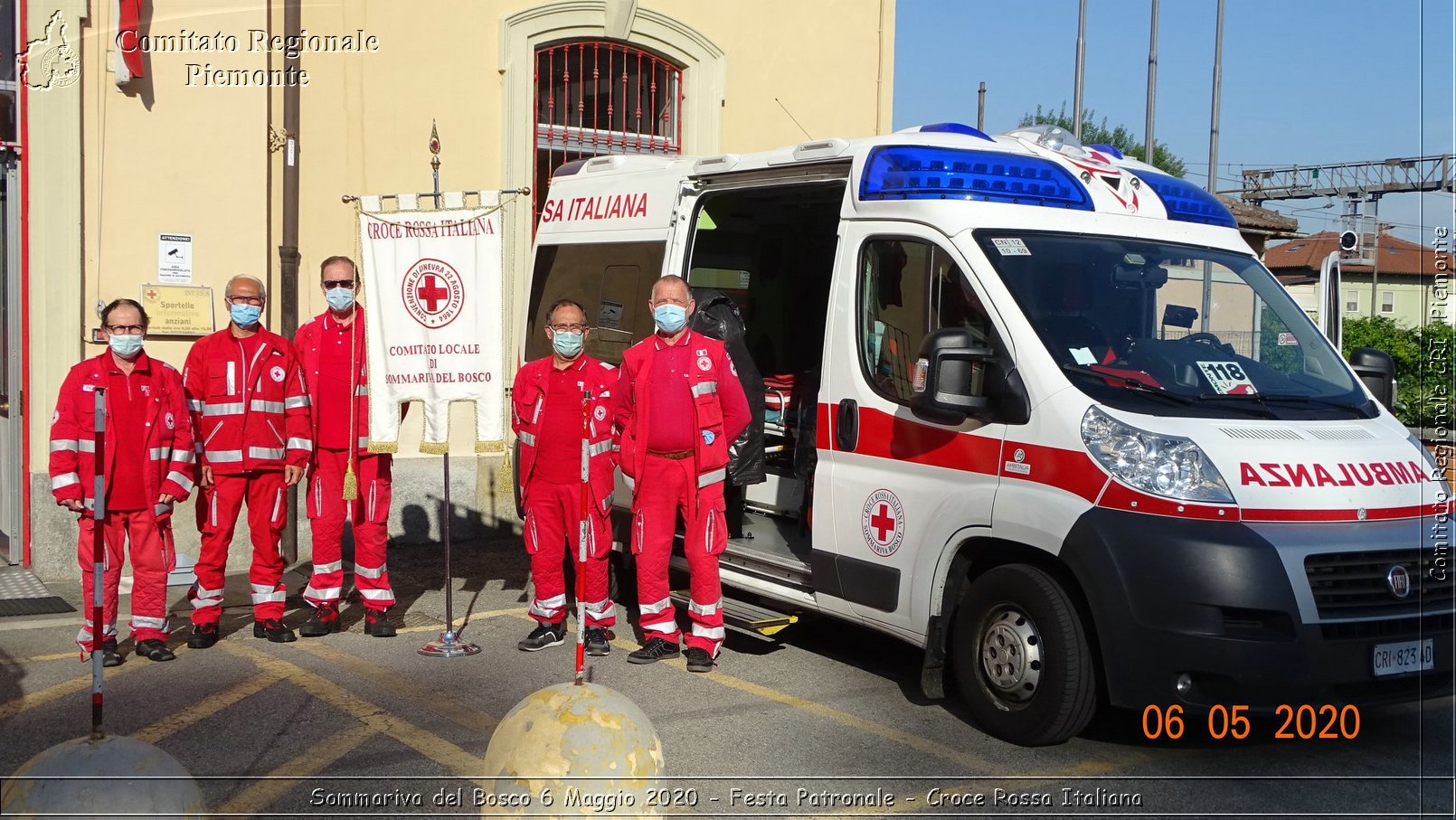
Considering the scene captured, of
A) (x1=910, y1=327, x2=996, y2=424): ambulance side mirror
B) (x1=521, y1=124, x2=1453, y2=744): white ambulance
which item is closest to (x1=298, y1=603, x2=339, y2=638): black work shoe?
(x1=521, y1=124, x2=1453, y2=744): white ambulance

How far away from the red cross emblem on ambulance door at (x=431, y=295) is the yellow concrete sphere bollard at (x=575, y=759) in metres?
3.62

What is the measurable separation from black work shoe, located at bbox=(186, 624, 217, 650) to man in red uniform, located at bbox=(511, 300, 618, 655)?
65.1 inches

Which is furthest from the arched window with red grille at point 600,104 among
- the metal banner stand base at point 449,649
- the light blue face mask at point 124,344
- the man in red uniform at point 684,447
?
the metal banner stand base at point 449,649

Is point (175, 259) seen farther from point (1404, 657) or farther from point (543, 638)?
point (1404, 657)

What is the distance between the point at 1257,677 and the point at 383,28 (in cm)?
828

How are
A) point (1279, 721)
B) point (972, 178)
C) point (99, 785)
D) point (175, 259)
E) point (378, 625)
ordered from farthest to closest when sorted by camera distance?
point (175, 259), point (378, 625), point (972, 178), point (1279, 721), point (99, 785)

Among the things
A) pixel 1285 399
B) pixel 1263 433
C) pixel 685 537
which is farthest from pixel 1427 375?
pixel 685 537

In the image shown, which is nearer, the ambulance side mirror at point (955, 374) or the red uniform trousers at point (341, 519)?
the ambulance side mirror at point (955, 374)

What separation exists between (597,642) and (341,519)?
62.5 inches

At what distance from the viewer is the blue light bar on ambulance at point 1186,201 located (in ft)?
20.8

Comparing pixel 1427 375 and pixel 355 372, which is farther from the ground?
pixel 1427 375

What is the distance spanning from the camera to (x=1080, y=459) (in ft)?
16.6

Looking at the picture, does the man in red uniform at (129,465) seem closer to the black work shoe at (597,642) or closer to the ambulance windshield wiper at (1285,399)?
the black work shoe at (597,642)

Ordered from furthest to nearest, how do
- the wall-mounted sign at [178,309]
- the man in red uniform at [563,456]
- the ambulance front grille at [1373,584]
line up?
the wall-mounted sign at [178,309]
the man in red uniform at [563,456]
the ambulance front grille at [1373,584]
